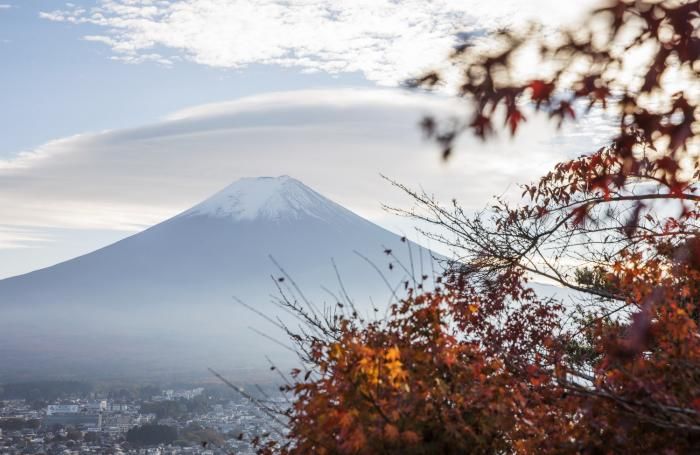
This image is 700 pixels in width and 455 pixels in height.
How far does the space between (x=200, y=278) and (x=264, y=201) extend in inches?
984

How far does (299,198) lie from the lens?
172 meters

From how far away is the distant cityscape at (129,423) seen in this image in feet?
145

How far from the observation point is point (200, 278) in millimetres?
161500

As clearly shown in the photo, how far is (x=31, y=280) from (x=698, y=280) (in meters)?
184

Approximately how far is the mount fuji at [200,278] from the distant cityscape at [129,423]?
51.2 metres

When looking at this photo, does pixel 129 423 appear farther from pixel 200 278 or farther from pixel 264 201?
pixel 264 201

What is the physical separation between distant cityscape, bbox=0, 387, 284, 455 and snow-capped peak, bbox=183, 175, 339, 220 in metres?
94.0

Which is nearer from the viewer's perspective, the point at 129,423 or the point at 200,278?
the point at 129,423

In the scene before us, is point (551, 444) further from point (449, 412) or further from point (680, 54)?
point (680, 54)

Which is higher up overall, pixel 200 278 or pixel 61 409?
pixel 200 278

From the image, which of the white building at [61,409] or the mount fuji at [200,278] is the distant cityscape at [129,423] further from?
the mount fuji at [200,278]

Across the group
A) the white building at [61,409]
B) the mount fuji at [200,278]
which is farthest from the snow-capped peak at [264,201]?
the white building at [61,409]

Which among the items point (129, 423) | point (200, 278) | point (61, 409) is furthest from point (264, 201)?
point (129, 423)

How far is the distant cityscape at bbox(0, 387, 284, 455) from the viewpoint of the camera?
4428 centimetres
